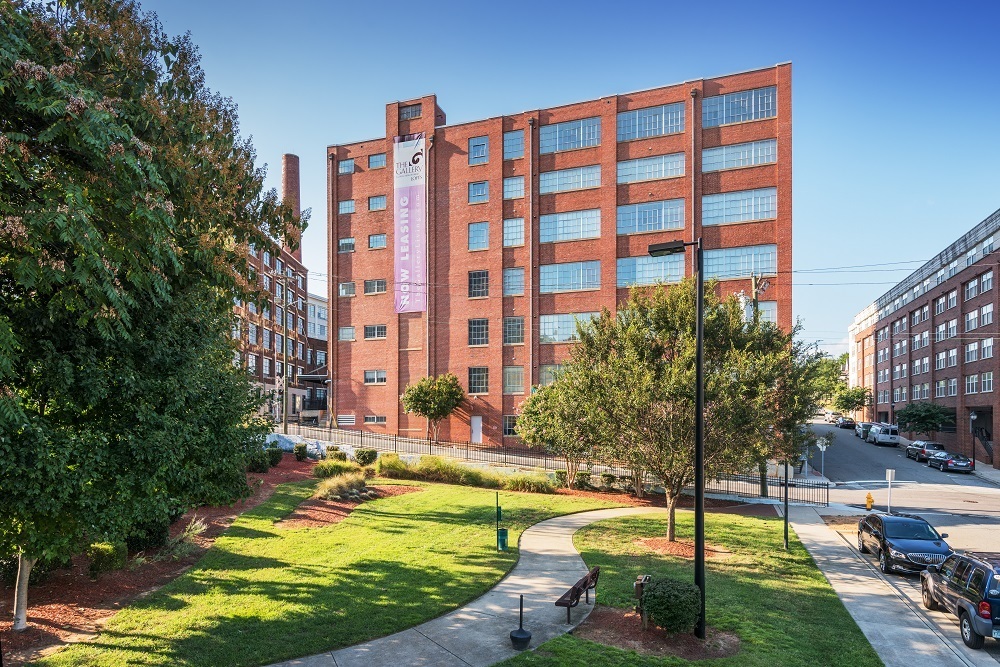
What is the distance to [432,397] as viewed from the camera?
139ft

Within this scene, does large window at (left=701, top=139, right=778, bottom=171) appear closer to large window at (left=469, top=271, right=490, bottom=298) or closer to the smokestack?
large window at (left=469, top=271, right=490, bottom=298)

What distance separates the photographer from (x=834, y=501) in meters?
29.8

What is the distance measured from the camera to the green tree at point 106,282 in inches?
290

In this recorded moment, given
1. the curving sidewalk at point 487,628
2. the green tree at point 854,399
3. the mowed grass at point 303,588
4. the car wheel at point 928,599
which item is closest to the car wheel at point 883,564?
the car wheel at point 928,599

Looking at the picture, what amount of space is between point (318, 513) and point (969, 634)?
18.2 metres

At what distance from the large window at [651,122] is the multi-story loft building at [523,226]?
0.30ft

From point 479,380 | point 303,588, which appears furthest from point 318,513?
point 479,380

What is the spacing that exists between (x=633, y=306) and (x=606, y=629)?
36.0 ft

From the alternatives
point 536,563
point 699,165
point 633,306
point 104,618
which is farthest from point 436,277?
point 104,618

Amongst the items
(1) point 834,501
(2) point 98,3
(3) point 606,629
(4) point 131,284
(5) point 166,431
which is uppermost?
(2) point 98,3

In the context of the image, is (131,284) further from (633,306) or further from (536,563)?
(633,306)

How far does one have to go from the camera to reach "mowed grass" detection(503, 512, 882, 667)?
34.6 ft

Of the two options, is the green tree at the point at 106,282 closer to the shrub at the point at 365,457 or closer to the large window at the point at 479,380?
the shrub at the point at 365,457

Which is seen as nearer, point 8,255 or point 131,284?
point 8,255
